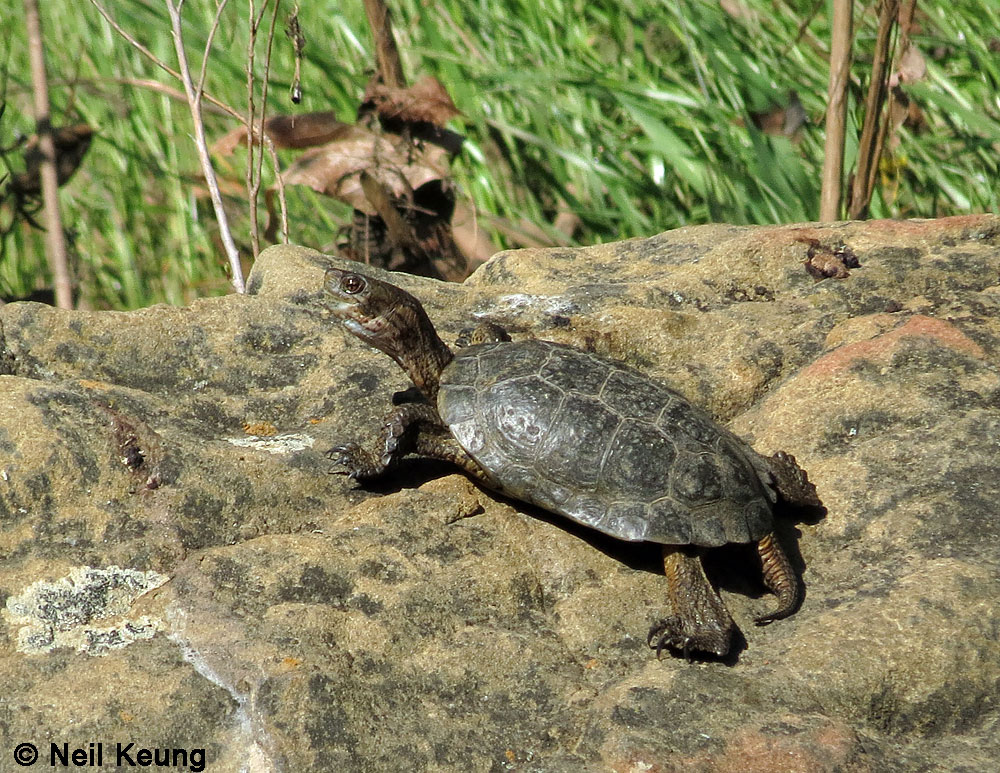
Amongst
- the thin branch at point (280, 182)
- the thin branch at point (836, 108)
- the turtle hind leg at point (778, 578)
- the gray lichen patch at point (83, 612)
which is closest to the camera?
the gray lichen patch at point (83, 612)

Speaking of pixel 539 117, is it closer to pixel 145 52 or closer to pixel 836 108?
pixel 836 108

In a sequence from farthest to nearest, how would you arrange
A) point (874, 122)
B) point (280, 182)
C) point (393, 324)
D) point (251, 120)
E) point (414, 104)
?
1. point (414, 104)
2. point (280, 182)
3. point (251, 120)
4. point (874, 122)
5. point (393, 324)

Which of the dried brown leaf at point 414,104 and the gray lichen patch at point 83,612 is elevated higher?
the dried brown leaf at point 414,104

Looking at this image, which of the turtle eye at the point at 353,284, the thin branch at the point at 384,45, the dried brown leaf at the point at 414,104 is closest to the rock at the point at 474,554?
the turtle eye at the point at 353,284

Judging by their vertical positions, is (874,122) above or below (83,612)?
above

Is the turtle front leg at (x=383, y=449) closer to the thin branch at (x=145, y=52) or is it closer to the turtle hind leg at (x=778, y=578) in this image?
the turtle hind leg at (x=778, y=578)

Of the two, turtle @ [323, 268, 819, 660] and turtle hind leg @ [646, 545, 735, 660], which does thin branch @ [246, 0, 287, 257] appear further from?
turtle hind leg @ [646, 545, 735, 660]

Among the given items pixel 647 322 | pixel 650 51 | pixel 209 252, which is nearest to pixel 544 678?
pixel 647 322

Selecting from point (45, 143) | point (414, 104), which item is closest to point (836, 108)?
point (414, 104)
